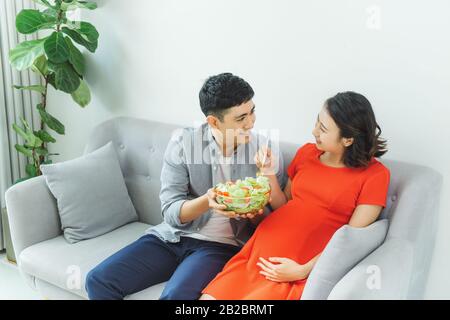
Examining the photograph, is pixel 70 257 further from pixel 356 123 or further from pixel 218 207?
pixel 356 123

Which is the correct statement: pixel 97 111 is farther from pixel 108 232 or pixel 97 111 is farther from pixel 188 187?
pixel 188 187

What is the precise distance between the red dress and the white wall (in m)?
0.33

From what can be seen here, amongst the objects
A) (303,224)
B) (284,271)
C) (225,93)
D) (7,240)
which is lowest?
(7,240)

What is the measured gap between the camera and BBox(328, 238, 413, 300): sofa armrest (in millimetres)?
1625

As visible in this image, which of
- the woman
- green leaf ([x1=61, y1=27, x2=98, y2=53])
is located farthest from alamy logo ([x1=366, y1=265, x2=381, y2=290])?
green leaf ([x1=61, y1=27, x2=98, y2=53])

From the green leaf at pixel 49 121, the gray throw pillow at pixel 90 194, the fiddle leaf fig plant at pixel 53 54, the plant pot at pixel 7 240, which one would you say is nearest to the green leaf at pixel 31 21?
the fiddle leaf fig plant at pixel 53 54

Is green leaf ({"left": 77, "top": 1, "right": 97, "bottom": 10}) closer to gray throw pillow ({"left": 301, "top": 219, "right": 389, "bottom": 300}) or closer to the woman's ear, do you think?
the woman's ear

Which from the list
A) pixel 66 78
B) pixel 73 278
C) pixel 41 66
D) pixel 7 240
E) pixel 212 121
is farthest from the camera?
pixel 7 240

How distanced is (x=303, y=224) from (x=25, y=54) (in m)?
1.66

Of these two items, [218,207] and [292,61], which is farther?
[292,61]

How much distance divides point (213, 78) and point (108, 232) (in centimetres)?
94

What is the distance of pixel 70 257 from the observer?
231 cm

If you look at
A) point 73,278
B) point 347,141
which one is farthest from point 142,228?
point 347,141
